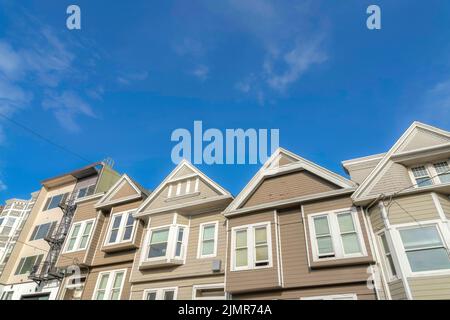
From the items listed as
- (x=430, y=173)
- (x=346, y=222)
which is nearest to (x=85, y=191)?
(x=346, y=222)

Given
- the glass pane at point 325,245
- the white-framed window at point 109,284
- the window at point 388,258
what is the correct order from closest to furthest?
the window at point 388,258
the glass pane at point 325,245
the white-framed window at point 109,284

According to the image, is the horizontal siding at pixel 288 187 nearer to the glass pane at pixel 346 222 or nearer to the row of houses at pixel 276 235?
the row of houses at pixel 276 235

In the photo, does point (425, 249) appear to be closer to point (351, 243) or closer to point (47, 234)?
point (351, 243)

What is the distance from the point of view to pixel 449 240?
34.7 feet

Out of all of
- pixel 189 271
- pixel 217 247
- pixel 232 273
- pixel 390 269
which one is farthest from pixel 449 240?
pixel 189 271

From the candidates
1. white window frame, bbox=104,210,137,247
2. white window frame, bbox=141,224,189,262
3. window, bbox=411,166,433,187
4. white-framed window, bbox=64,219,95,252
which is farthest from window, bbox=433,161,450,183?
white-framed window, bbox=64,219,95,252

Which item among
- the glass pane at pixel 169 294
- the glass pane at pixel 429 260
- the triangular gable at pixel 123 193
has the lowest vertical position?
the glass pane at pixel 169 294

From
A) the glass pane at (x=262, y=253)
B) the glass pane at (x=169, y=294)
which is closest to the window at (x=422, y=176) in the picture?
the glass pane at (x=262, y=253)

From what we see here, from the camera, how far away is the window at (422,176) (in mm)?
12281

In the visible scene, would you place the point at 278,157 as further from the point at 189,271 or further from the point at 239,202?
the point at 189,271

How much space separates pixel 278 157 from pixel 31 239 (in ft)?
74.2

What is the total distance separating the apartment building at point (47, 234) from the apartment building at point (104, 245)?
5.59 ft

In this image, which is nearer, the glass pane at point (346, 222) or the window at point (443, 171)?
the window at point (443, 171)

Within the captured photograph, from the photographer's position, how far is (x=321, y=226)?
1341 cm
